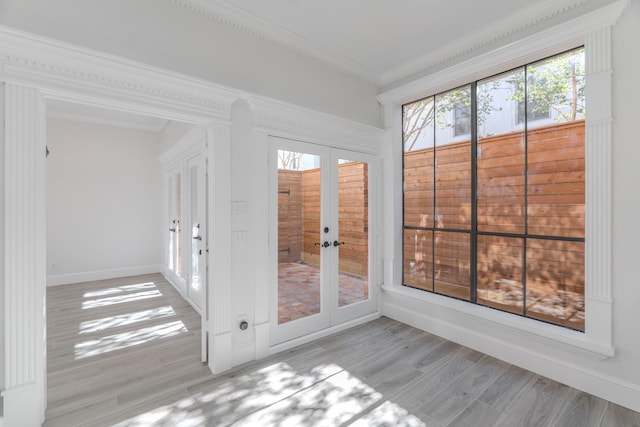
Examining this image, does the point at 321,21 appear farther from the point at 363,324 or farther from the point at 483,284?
the point at 363,324

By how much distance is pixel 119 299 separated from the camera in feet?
13.9

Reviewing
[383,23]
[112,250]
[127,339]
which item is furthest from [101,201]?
[383,23]

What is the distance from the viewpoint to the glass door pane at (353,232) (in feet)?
10.8

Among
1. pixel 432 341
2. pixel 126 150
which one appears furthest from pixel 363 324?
pixel 126 150

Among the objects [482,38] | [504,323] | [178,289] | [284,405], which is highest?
[482,38]

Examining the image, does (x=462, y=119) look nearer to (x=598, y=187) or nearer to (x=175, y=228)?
(x=598, y=187)

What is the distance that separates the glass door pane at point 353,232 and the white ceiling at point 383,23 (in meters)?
1.17

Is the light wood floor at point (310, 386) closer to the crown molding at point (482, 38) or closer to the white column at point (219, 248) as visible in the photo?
the white column at point (219, 248)

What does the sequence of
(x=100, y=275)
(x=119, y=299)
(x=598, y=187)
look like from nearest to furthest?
1. (x=598, y=187)
2. (x=119, y=299)
3. (x=100, y=275)

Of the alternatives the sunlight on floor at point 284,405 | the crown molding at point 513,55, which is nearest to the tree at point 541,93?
the crown molding at point 513,55

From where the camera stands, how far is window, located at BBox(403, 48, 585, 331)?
240 cm

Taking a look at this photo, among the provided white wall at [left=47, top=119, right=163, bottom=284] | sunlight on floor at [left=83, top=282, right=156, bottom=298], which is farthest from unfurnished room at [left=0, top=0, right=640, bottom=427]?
Answer: white wall at [left=47, top=119, right=163, bottom=284]

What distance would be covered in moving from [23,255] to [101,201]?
4.26 meters

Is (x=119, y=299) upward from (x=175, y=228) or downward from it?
downward
